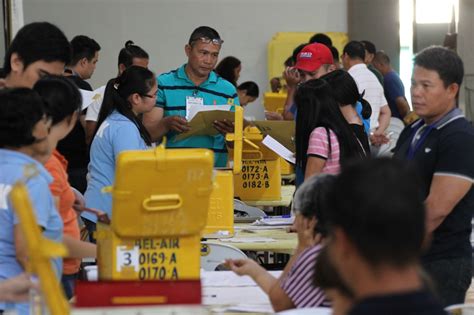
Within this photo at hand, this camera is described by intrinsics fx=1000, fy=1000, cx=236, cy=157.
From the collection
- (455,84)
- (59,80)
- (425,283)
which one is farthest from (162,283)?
(455,84)

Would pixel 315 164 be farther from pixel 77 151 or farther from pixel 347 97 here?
pixel 77 151

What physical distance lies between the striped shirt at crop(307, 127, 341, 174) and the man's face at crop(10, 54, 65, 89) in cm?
133

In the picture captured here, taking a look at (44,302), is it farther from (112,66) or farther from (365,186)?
(112,66)

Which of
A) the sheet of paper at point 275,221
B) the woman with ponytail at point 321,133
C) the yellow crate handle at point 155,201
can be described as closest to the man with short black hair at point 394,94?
the sheet of paper at point 275,221

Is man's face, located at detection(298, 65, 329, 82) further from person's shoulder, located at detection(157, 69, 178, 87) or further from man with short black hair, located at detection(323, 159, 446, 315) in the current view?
man with short black hair, located at detection(323, 159, 446, 315)

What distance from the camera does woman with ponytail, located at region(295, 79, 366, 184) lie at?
14.6 ft

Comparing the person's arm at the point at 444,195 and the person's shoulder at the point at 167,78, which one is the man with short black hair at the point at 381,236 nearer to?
the person's arm at the point at 444,195

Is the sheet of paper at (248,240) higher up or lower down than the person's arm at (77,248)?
lower down

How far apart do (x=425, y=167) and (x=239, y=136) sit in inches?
76.3

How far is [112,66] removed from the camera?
12.3 metres

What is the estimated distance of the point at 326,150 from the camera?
4441mm

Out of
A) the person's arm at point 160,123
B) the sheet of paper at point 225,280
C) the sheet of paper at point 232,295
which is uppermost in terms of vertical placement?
the person's arm at point 160,123

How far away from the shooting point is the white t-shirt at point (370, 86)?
27.3ft

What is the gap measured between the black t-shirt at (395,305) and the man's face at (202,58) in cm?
439
